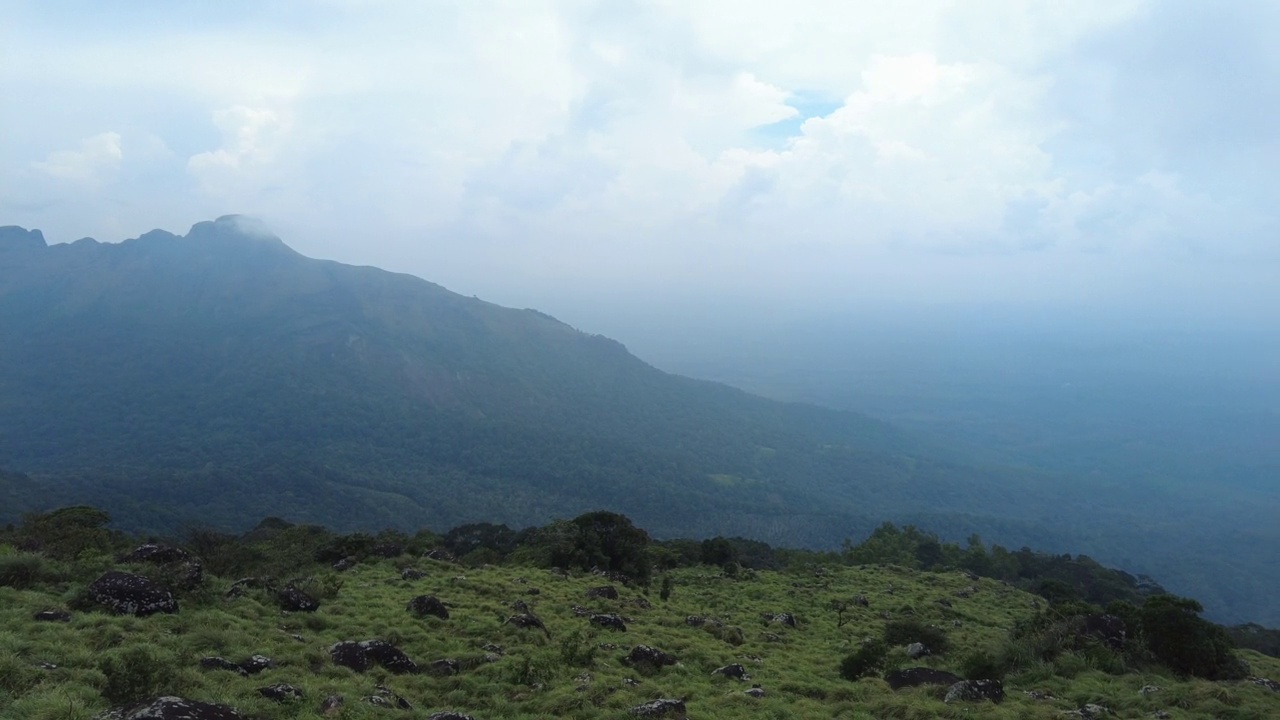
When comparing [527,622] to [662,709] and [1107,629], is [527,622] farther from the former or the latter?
[1107,629]

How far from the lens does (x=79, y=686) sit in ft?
26.7

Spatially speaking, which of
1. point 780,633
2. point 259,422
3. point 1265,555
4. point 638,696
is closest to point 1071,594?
point 780,633

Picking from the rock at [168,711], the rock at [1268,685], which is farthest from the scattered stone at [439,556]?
the rock at [1268,685]

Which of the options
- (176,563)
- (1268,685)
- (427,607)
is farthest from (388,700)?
(1268,685)

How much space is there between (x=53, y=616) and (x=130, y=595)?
4.24ft

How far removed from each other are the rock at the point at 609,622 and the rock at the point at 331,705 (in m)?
8.14

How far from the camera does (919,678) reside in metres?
13.1

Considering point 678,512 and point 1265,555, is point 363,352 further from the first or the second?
point 1265,555

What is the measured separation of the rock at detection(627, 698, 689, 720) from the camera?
402 inches

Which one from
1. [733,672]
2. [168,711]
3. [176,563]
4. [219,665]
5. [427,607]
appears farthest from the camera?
[427,607]

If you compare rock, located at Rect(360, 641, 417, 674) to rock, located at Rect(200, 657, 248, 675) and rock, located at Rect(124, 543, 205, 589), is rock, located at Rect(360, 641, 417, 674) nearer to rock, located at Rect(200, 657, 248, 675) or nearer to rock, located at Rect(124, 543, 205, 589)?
rock, located at Rect(200, 657, 248, 675)

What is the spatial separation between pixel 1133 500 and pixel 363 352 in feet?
599

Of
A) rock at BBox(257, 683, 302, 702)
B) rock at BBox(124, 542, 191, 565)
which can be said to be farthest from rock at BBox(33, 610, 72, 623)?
rock at BBox(257, 683, 302, 702)

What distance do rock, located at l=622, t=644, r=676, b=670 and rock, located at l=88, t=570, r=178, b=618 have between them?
8.59 meters
